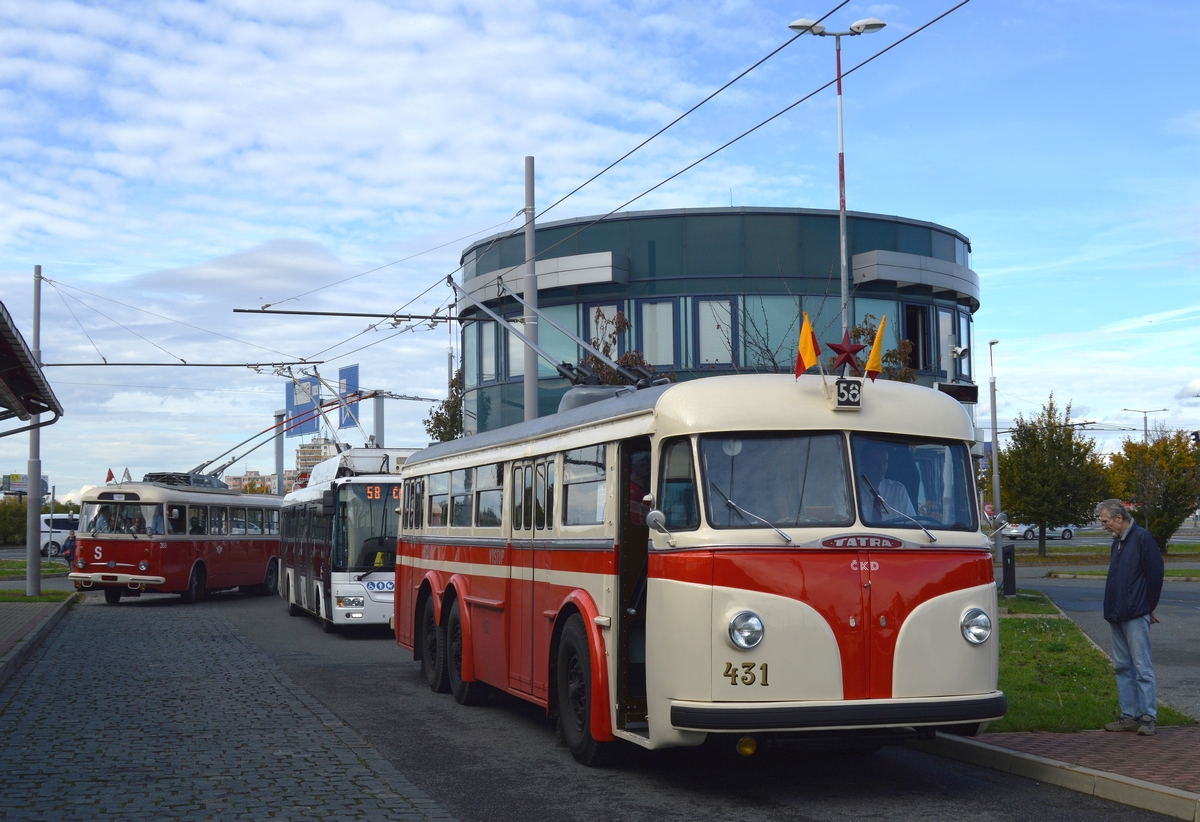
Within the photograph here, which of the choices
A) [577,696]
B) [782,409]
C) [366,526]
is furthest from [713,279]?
[782,409]

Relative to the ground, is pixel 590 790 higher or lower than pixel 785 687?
lower

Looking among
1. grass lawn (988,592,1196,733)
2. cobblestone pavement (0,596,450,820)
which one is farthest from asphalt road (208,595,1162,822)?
grass lawn (988,592,1196,733)

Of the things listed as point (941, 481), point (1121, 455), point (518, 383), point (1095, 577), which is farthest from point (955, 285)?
point (941, 481)

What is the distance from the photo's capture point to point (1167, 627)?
63.2 ft

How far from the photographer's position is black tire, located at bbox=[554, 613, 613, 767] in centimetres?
908

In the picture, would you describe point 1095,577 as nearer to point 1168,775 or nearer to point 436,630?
point 436,630

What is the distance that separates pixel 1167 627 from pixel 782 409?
531 inches

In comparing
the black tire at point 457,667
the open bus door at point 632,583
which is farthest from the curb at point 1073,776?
the black tire at point 457,667

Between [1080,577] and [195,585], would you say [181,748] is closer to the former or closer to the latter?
[195,585]

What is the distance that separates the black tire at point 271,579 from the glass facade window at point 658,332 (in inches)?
445

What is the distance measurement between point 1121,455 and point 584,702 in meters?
49.1

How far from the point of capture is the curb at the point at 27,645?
1455 centimetres

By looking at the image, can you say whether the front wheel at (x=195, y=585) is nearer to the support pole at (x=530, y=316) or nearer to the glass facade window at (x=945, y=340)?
the support pole at (x=530, y=316)

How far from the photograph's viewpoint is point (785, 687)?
7.64 meters
